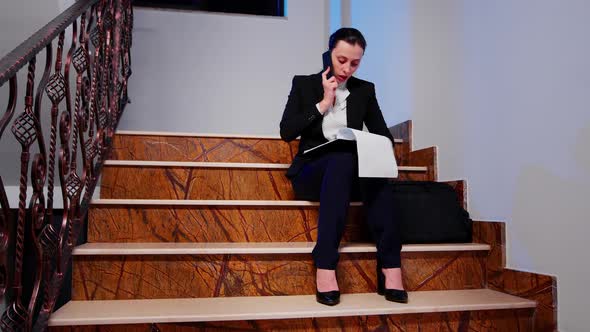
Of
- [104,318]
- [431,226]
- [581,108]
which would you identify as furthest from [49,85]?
[581,108]

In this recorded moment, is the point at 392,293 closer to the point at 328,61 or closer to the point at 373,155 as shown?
the point at 373,155

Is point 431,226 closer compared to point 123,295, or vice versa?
point 123,295

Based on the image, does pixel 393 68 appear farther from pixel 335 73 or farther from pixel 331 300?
pixel 331 300

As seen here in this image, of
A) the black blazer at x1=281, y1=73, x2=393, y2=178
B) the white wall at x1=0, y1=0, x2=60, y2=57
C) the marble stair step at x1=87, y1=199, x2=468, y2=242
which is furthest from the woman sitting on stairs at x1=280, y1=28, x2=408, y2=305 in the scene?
the white wall at x1=0, y1=0, x2=60, y2=57

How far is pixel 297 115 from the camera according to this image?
175 cm

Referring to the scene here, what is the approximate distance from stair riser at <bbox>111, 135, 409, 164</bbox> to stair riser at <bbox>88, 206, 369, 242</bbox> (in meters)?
0.58

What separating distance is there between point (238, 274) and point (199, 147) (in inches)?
35.9

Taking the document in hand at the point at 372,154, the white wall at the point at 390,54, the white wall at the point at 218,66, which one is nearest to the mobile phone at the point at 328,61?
the document in hand at the point at 372,154

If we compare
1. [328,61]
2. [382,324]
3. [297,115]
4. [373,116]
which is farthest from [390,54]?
[382,324]

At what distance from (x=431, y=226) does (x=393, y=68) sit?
4.36 feet

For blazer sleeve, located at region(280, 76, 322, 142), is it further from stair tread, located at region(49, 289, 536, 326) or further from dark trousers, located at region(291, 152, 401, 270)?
stair tread, located at region(49, 289, 536, 326)

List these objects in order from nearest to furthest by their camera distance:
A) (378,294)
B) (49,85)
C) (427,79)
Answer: (49,85) < (378,294) < (427,79)

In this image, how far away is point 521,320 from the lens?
150 cm

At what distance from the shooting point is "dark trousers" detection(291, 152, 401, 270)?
4.92ft
